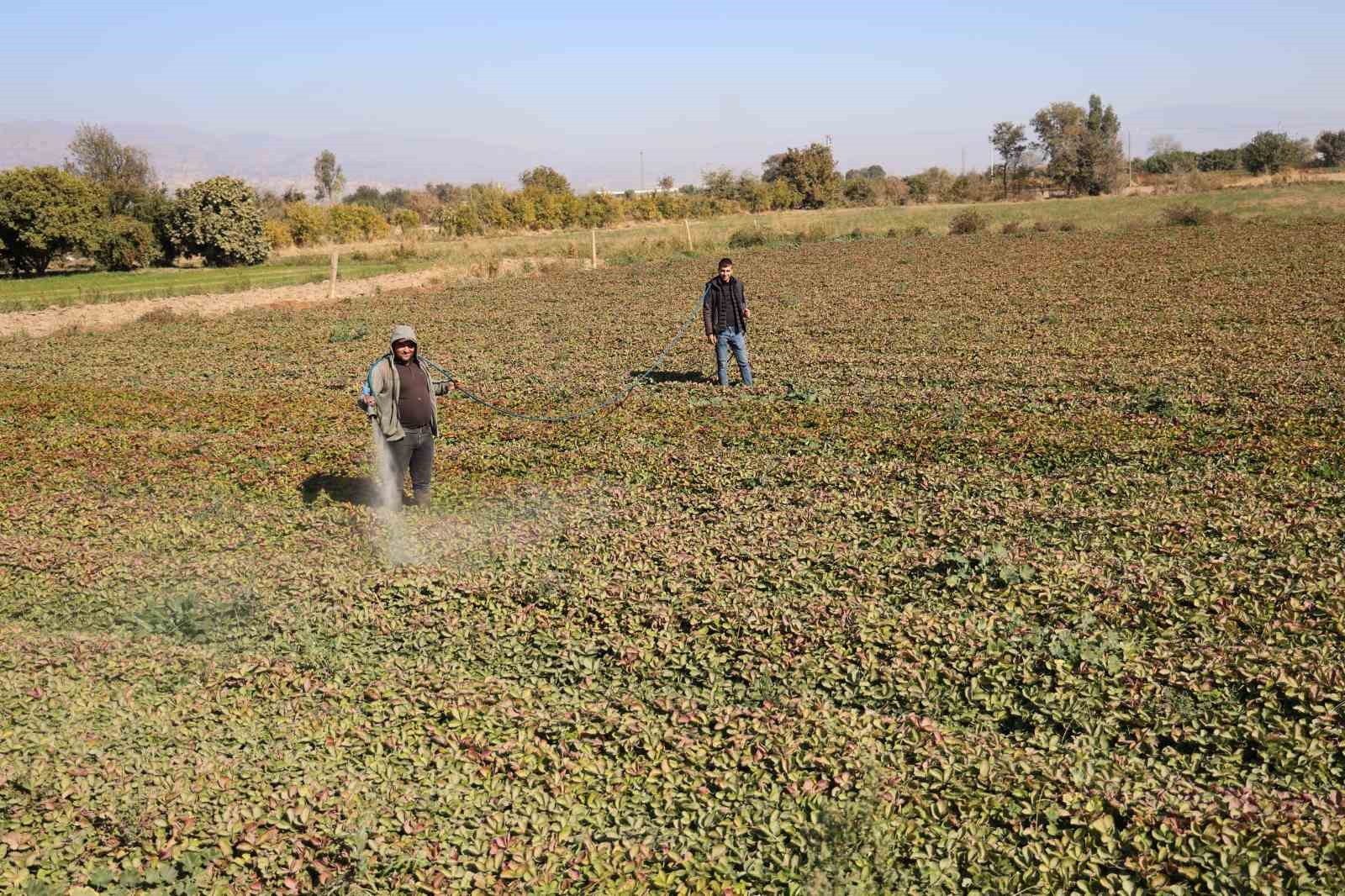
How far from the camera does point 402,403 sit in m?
11.4

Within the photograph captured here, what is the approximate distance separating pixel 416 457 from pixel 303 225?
70.3 metres

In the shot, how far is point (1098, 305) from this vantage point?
84.8ft

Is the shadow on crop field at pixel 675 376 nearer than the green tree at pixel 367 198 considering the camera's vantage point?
Yes

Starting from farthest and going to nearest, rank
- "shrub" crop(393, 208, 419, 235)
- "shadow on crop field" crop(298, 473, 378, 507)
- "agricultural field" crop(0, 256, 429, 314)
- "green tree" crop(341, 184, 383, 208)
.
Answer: "green tree" crop(341, 184, 383, 208), "shrub" crop(393, 208, 419, 235), "agricultural field" crop(0, 256, 429, 314), "shadow on crop field" crop(298, 473, 378, 507)

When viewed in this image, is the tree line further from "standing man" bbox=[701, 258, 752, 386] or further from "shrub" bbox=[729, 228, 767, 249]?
"standing man" bbox=[701, 258, 752, 386]

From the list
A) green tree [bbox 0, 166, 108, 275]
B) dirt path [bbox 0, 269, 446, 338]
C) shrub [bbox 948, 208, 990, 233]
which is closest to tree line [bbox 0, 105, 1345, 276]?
green tree [bbox 0, 166, 108, 275]

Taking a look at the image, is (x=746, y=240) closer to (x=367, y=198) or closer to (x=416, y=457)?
(x=416, y=457)

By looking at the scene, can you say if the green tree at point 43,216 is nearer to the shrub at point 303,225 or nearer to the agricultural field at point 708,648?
the shrub at point 303,225

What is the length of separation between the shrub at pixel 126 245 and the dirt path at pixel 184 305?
59.9 ft

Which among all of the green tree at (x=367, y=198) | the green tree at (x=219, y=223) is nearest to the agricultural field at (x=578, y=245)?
the green tree at (x=219, y=223)

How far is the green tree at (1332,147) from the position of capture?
382 feet

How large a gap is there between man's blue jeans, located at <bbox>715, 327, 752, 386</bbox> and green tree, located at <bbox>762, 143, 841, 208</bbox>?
92.6 metres

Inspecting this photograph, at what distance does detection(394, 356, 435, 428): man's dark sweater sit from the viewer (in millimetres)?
11352

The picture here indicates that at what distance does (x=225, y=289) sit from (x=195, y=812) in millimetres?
42447
